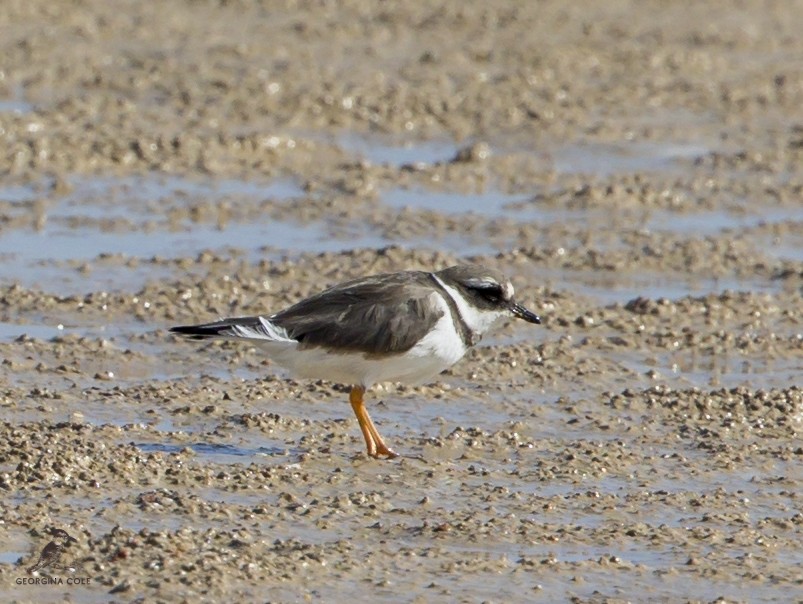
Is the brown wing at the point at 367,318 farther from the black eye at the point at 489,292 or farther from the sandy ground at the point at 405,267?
the sandy ground at the point at 405,267

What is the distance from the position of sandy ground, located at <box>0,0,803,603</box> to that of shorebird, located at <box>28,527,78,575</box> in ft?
0.21

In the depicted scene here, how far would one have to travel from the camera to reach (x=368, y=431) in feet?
25.6

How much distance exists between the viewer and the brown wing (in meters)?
7.77

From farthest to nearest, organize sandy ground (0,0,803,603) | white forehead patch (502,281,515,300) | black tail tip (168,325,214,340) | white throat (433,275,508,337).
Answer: white forehead patch (502,281,515,300) → white throat (433,275,508,337) → black tail tip (168,325,214,340) → sandy ground (0,0,803,603)

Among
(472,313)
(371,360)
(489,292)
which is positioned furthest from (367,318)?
(489,292)

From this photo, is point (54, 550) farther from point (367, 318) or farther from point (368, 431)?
point (367, 318)

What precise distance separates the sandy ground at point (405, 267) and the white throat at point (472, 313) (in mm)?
543

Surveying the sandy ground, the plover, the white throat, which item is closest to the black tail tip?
the plover

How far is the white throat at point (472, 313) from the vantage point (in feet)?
26.7

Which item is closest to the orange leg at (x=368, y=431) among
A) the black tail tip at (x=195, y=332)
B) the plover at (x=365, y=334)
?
the plover at (x=365, y=334)

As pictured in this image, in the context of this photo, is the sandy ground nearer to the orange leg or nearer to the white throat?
the orange leg

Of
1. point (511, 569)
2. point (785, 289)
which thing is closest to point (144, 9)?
point (785, 289)

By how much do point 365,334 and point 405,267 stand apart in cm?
304

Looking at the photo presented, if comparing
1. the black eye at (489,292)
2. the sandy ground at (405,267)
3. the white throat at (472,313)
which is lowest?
the sandy ground at (405,267)
